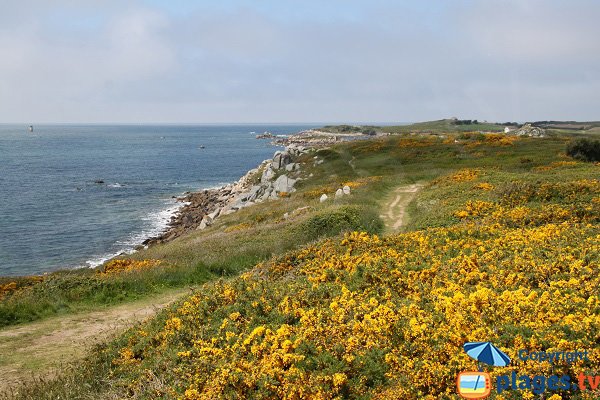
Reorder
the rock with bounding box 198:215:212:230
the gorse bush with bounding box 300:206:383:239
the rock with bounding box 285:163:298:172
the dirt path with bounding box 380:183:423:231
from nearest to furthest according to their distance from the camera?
the gorse bush with bounding box 300:206:383:239 < the dirt path with bounding box 380:183:423:231 < the rock with bounding box 198:215:212:230 < the rock with bounding box 285:163:298:172

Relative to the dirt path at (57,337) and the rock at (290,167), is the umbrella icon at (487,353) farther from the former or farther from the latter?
the rock at (290,167)

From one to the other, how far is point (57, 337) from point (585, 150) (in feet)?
191

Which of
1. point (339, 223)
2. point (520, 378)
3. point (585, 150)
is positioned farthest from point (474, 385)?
point (585, 150)

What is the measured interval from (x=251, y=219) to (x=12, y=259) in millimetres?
27898

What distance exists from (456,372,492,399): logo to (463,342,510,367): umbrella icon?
0.31 meters

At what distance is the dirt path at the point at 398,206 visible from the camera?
3009 cm

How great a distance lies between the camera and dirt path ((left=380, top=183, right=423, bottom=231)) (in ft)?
98.7

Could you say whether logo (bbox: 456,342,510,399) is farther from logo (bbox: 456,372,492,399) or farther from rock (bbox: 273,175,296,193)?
rock (bbox: 273,175,296,193)

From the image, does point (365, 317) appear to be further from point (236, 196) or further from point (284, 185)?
point (236, 196)

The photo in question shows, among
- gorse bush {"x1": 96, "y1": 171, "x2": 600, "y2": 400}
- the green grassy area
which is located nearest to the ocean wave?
the green grassy area

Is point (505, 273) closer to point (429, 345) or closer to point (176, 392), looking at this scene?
point (429, 345)

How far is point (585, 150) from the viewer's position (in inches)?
2051

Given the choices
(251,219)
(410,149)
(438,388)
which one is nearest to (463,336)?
(438,388)

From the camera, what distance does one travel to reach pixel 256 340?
970 centimetres
